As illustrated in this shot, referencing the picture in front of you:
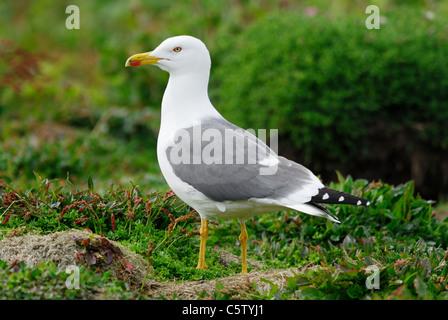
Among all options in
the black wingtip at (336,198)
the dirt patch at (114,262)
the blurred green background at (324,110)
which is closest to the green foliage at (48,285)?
the dirt patch at (114,262)

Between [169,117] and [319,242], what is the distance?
1.46 meters

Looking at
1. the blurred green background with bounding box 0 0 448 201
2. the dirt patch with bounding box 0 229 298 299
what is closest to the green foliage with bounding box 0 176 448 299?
the dirt patch with bounding box 0 229 298 299

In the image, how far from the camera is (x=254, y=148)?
12.3 feet

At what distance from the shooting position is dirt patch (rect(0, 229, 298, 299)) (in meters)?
3.27

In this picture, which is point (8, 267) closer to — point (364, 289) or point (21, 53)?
point (364, 289)

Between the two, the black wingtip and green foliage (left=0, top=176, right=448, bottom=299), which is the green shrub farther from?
the black wingtip

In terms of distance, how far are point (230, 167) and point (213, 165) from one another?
0.10 m

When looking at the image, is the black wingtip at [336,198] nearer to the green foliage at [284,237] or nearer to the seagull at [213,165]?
the seagull at [213,165]

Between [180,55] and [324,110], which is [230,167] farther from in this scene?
[324,110]

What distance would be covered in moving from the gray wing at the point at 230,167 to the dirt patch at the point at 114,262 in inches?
18.7

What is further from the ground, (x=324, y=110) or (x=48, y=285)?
(x=324, y=110)

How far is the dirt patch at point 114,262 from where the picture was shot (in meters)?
3.27

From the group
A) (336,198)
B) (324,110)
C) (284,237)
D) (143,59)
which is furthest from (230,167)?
(324,110)

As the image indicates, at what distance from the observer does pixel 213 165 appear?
3.63m
